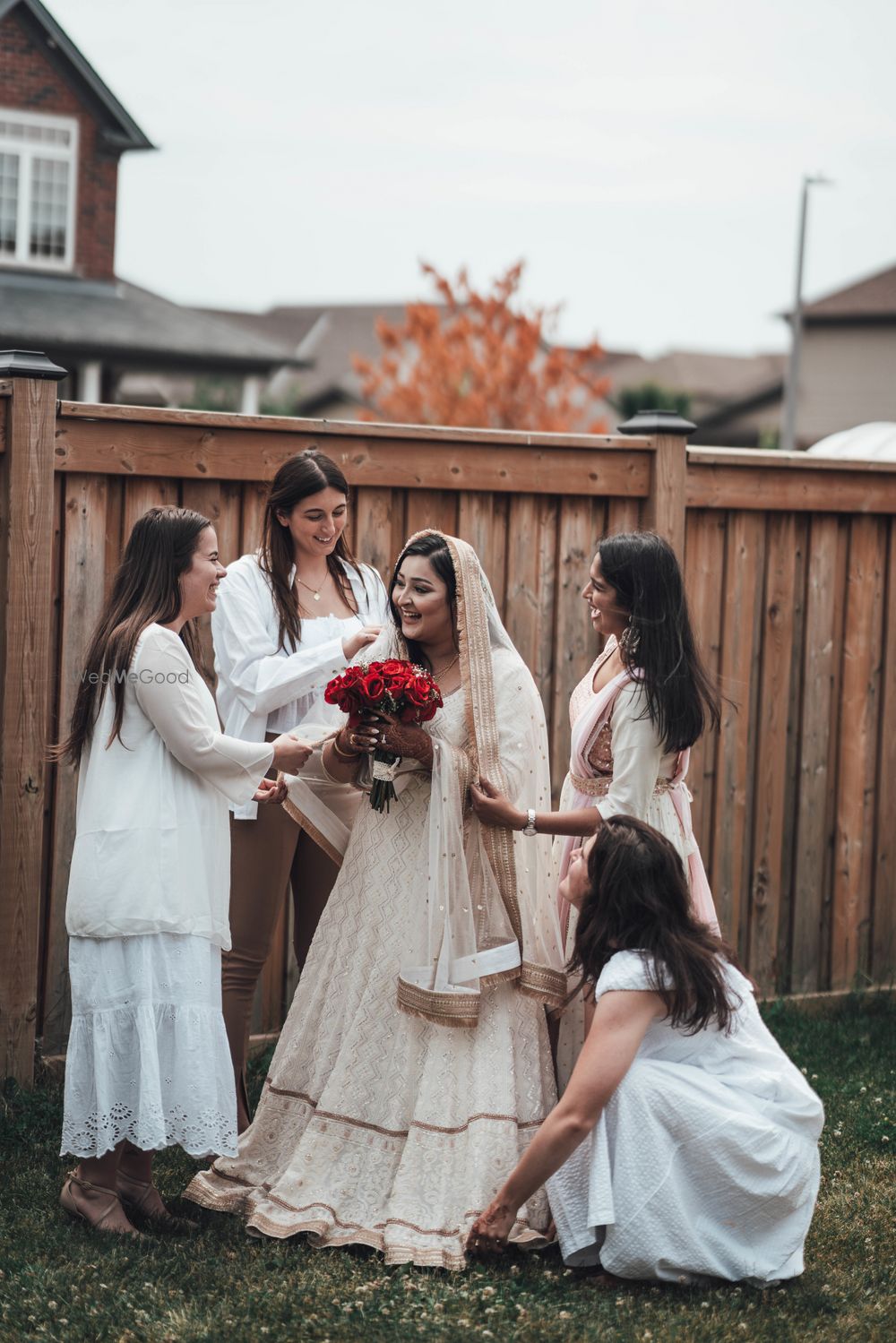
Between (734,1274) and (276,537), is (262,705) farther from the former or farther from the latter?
(734,1274)

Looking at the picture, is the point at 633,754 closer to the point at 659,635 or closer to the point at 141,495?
the point at 659,635

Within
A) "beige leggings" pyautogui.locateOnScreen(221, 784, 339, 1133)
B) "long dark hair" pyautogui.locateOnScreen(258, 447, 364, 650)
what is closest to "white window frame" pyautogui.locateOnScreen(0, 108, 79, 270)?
"long dark hair" pyautogui.locateOnScreen(258, 447, 364, 650)

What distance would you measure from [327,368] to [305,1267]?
196ft

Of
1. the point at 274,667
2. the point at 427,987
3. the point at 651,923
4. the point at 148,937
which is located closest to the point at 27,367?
the point at 274,667

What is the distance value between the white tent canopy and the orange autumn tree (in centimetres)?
1788

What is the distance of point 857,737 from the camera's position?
6406 mm

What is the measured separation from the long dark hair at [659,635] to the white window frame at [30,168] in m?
Result: 22.1

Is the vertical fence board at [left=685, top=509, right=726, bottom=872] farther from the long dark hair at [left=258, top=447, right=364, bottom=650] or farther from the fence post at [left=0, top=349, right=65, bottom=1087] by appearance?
the fence post at [left=0, top=349, right=65, bottom=1087]

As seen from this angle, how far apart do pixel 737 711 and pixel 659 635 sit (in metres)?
2.14

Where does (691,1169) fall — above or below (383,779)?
below

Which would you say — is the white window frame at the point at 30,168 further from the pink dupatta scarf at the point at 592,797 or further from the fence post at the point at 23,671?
the pink dupatta scarf at the point at 592,797

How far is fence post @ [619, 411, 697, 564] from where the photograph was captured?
5801 millimetres

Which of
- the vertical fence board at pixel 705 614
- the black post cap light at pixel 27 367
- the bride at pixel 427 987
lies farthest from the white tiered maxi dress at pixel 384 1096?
the vertical fence board at pixel 705 614

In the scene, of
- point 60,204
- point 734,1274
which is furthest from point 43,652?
point 60,204
